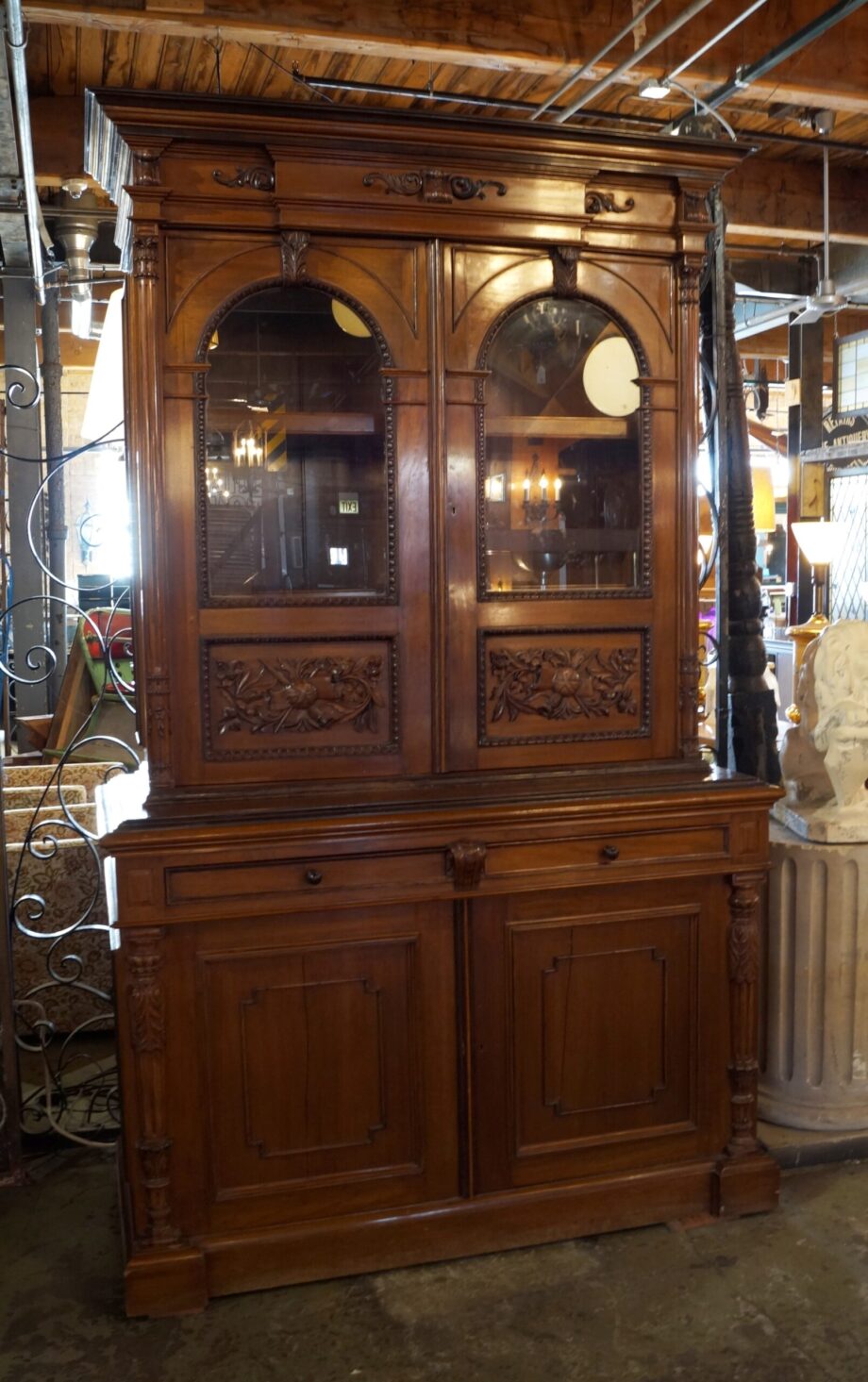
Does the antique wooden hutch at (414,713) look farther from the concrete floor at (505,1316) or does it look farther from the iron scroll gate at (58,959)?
the iron scroll gate at (58,959)

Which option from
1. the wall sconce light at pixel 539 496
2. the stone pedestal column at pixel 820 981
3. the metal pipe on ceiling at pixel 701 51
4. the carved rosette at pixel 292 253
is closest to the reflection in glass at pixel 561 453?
the wall sconce light at pixel 539 496

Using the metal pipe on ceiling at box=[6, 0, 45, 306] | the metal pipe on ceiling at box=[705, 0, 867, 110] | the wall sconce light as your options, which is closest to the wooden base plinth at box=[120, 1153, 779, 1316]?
the wall sconce light

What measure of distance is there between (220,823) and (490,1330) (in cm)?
103

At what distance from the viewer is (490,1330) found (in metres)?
2.06

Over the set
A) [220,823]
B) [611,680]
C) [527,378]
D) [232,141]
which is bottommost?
[220,823]

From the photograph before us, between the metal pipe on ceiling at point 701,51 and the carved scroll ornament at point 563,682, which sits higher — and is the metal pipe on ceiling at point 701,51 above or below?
above

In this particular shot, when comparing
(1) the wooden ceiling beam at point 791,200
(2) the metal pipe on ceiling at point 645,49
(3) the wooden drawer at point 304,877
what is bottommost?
(3) the wooden drawer at point 304,877

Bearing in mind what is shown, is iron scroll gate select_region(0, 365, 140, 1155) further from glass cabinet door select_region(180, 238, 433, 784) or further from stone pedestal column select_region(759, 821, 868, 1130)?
stone pedestal column select_region(759, 821, 868, 1130)

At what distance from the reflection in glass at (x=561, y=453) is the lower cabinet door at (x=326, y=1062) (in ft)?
2.47

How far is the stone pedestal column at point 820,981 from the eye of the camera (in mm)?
2643

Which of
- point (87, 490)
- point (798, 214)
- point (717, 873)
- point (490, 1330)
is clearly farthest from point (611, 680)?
point (87, 490)

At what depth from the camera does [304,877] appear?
213cm

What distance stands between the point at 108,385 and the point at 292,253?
1242 mm

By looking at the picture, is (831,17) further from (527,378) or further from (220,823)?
(220,823)
